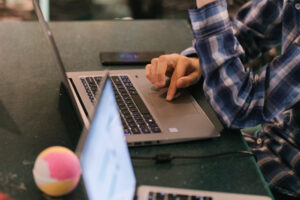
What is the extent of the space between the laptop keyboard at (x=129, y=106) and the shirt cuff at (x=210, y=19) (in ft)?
0.80

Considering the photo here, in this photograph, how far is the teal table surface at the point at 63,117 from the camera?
83cm

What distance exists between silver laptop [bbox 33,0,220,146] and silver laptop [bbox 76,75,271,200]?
0.19 meters

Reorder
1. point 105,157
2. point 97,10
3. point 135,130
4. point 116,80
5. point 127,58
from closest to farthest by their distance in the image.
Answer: point 105,157
point 135,130
point 116,80
point 127,58
point 97,10

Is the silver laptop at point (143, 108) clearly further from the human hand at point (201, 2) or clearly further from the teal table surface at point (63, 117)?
the human hand at point (201, 2)

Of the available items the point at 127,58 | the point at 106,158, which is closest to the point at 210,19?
the point at 127,58

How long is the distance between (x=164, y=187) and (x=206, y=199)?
88 mm

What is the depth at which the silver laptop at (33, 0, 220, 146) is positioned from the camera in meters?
0.93

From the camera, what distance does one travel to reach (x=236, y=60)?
1.02m

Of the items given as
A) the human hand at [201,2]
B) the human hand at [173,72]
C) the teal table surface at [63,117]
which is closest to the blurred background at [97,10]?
the teal table surface at [63,117]

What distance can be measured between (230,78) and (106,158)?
1.68 feet

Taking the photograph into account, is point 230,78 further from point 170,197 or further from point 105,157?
point 105,157

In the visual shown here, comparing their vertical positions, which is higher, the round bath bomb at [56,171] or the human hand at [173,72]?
the round bath bomb at [56,171]

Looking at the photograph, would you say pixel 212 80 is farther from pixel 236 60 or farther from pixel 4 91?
pixel 4 91

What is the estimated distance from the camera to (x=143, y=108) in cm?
103
